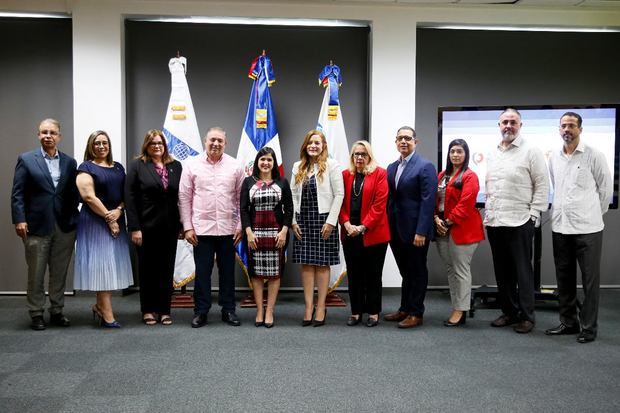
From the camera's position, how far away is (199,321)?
12.6 feet

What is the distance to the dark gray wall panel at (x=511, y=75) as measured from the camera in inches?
210

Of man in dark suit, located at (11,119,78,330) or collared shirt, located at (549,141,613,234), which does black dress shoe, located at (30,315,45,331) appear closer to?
man in dark suit, located at (11,119,78,330)

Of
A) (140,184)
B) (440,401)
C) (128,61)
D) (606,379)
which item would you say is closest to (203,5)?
(128,61)

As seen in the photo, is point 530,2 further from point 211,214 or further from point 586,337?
point 211,214

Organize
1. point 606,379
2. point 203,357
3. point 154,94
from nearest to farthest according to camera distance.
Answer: point 606,379 → point 203,357 → point 154,94

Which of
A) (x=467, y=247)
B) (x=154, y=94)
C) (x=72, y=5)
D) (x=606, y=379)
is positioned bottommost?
(x=606, y=379)

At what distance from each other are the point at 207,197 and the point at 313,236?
0.82 m

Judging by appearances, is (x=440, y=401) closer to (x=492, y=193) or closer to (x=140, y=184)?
(x=492, y=193)

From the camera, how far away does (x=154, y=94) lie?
17.1 feet

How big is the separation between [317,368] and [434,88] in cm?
343

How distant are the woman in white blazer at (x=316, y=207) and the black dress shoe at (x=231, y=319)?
0.49 metres

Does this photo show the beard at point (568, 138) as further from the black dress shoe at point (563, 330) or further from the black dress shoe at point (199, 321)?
the black dress shoe at point (199, 321)

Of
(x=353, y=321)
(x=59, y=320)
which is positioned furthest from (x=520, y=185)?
(x=59, y=320)

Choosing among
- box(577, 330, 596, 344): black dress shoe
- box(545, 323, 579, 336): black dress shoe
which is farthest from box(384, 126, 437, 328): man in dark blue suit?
box(577, 330, 596, 344): black dress shoe
